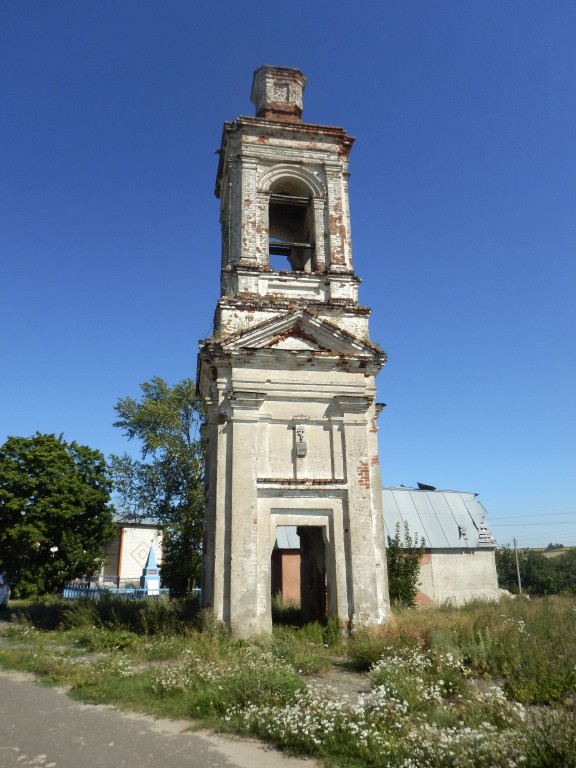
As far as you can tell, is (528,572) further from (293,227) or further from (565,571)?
(293,227)

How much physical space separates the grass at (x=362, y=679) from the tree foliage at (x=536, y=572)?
140 ft

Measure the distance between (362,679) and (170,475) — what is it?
17.3 meters

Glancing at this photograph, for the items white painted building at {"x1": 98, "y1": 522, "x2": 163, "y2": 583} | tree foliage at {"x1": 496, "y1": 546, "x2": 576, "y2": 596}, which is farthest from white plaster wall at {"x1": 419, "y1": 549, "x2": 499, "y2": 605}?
tree foliage at {"x1": 496, "y1": 546, "x2": 576, "y2": 596}

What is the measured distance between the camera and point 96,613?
12.2 m

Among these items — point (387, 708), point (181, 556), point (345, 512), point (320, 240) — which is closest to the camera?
point (387, 708)

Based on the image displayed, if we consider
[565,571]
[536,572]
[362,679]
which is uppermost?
[362,679]

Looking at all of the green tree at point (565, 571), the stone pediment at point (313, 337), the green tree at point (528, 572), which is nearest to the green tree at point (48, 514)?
the stone pediment at point (313, 337)

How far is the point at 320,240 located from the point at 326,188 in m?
1.48

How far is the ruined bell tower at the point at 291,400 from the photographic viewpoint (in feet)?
33.7

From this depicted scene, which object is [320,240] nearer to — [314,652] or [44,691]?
[314,652]

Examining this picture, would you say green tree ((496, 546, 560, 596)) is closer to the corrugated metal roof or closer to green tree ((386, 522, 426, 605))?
the corrugated metal roof

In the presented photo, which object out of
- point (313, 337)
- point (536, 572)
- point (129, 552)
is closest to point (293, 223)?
point (313, 337)

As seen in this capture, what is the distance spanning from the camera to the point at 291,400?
1150 centimetres

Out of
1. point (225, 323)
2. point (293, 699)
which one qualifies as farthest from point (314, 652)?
point (225, 323)
